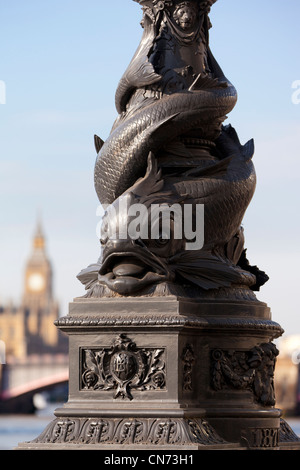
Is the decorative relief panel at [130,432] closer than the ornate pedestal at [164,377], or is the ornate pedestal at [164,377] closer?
the decorative relief panel at [130,432]

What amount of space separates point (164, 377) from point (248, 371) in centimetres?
105

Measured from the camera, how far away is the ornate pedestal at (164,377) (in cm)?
1494

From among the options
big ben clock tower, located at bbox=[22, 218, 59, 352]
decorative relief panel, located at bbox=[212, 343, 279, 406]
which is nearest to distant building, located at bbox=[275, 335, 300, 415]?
decorative relief panel, located at bbox=[212, 343, 279, 406]

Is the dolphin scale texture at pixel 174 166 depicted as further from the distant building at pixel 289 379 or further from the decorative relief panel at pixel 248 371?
the distant building at pixel 289 379

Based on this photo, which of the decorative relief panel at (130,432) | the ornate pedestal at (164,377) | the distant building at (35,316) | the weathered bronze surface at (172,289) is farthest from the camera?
the distant building at (35,316)

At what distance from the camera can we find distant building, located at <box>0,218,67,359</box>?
5851 inches

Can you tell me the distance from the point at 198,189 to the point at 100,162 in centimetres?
112

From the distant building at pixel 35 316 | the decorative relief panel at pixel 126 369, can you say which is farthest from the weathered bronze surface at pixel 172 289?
the distant building at pixel 35 316

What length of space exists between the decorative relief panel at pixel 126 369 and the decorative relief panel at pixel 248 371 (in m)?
0.67

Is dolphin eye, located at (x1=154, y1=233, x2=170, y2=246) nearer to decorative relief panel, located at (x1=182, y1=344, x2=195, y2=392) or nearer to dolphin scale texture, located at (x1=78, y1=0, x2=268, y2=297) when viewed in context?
dolphin scale texture, located at (x1=78, y1=0, x2=268, y2=297)

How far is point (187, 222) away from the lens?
15539 millimetres
